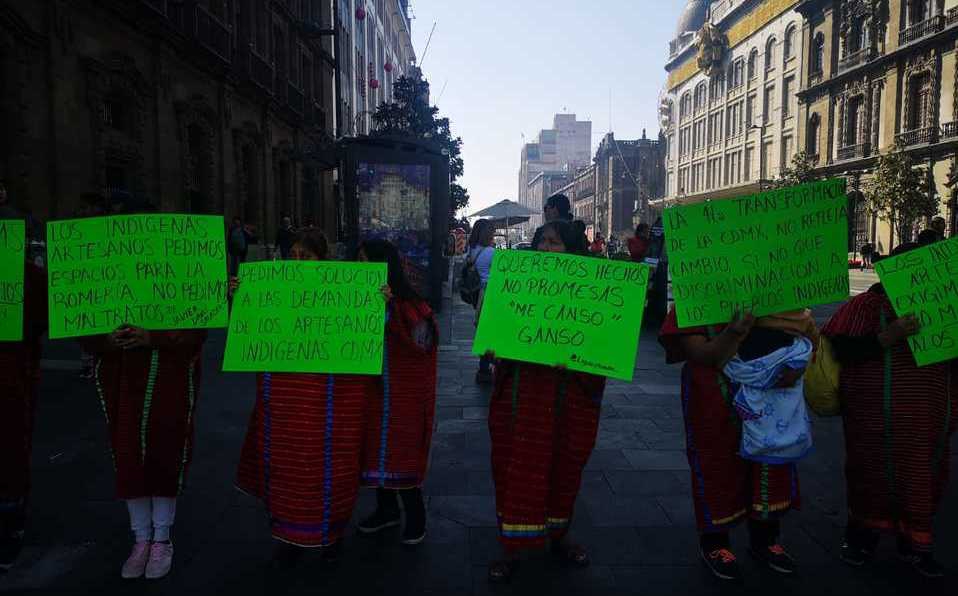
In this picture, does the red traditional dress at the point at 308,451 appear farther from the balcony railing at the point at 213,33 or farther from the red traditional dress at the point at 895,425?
the balcony railing at the point at 213,33

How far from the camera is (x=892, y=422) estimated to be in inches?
127

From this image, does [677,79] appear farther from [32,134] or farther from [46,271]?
[46,271]

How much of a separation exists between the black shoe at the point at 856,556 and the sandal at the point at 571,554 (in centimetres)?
126

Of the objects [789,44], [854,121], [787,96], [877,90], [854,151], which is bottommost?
[854,151]

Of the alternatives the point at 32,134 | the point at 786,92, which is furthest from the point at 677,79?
the point at 32,134

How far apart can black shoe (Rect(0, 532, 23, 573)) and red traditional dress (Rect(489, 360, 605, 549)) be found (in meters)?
2.35

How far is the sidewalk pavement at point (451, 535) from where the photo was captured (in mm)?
3158

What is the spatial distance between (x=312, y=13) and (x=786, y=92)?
3350 centimetres

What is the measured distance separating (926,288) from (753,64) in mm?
55180

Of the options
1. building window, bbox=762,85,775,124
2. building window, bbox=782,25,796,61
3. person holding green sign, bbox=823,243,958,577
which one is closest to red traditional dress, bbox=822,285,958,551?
person holding green sign, bbox=823,243,958,577

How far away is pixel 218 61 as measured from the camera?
17.5 m

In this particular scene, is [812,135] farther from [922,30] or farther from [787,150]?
[922,30]

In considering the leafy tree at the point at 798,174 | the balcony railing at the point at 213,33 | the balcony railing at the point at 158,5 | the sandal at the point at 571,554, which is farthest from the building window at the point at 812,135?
the sandal at the point at 571,554

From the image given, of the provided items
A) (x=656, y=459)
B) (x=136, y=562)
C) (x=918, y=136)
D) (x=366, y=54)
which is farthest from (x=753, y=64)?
(x=136, y=562)
